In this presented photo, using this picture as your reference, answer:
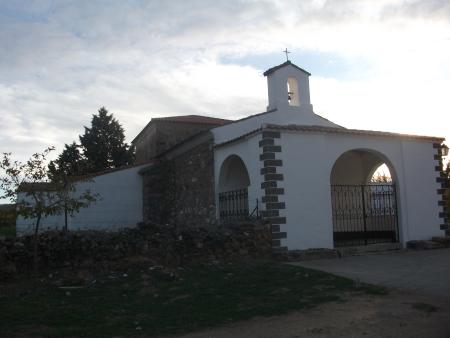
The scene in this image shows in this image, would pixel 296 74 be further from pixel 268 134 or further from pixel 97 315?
pixel 97 315

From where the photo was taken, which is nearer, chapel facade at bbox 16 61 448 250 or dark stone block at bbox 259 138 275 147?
dark stone block at bbox 259 138 275 147

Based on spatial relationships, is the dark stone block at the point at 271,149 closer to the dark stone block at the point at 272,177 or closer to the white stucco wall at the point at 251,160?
the white stucco wall at the point at 251,160

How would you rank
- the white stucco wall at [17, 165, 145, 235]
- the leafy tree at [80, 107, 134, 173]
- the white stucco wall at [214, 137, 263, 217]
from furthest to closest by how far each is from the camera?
the leafy tree at [80, 107, 134, 173], the white stucco wall at [17, 165, 145, 235], the white stucco wall at [214, 137, 263, 217]

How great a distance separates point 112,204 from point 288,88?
7917 mm

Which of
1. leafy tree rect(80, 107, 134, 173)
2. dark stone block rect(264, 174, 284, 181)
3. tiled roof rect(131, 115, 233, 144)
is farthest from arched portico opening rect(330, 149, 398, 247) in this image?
leafy tree rect(80, 107, 134, 173)

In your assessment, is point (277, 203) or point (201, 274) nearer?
point (201, 274)

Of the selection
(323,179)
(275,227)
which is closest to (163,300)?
(275,227)

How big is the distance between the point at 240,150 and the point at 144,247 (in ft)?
14.4

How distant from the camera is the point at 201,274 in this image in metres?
8.95

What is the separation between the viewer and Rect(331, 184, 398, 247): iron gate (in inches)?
535

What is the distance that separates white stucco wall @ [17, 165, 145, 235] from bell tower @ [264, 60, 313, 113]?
666 centimetres

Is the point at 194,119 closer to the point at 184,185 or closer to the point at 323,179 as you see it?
the point at 184,185

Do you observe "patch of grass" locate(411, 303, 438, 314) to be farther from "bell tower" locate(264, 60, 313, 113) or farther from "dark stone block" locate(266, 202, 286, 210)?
"bell tower" locate(264, 60, 313, 113)

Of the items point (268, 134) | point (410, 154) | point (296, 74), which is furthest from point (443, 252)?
point (296, 74)
